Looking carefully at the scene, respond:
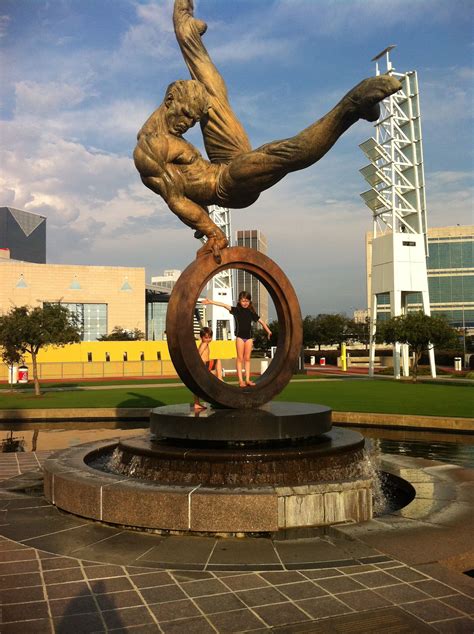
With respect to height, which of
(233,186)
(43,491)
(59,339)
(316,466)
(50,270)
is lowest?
(43,491)

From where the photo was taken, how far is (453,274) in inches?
3866

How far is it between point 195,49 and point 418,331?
26326mm

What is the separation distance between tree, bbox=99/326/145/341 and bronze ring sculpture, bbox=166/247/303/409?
86317 millimetres

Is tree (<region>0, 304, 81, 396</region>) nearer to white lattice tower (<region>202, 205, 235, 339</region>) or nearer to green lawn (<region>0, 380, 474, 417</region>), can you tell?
green lawn (<region>0, 380, 474, 417</region>)

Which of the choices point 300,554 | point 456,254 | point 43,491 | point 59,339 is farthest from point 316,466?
point 456,254

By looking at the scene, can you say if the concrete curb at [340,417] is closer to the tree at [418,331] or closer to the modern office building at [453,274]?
the tree at [418,331]

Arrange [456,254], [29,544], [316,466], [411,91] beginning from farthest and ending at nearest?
Answer: [456,254]
[411,91]
[316,466]
[29,544]

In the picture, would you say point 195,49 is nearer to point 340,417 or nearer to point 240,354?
point 240,354

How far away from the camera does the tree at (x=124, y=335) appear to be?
94438 mm

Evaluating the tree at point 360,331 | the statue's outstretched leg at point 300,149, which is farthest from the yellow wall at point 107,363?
the tree at point 360,331

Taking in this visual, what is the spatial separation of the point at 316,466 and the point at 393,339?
27603mm

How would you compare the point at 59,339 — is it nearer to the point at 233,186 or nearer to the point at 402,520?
the point at 233,186

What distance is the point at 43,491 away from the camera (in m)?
7.93

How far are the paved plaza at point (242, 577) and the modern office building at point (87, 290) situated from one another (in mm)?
98366
